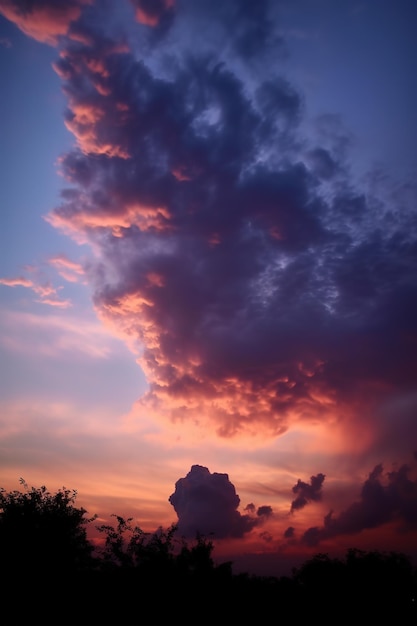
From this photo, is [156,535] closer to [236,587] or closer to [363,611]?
[236,587]

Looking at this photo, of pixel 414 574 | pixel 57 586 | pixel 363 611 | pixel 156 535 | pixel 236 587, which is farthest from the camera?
pixel 414 574

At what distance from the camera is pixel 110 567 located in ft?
135

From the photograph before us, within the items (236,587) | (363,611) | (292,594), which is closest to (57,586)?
(236,587)

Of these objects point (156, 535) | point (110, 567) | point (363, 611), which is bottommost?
point (363, 611)

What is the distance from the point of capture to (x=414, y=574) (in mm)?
75250

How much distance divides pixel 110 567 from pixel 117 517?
25.1 feet

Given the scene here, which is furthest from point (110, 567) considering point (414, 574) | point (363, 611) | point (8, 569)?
point (414, 574)

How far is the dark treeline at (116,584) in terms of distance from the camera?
32125 millimetres

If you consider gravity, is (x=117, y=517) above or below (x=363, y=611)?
above

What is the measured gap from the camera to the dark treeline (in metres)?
32.1

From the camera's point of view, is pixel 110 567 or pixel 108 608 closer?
pixel 108 608

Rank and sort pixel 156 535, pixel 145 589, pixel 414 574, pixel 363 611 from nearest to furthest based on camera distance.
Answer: pixel 145 589 < pixel 156 535 < pixel 363 611 < pixel 414 574

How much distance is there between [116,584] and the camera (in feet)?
120

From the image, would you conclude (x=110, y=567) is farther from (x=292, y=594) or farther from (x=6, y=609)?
(x=292, y=594)
